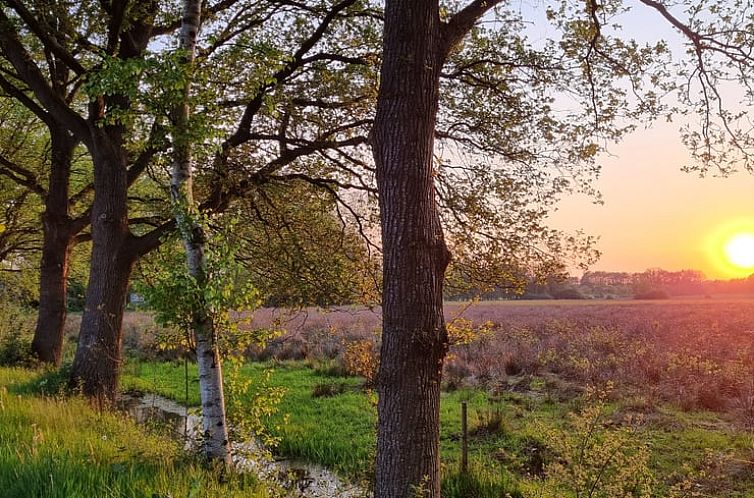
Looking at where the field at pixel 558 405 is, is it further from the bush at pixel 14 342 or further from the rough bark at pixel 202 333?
the bush at pixel 14 342

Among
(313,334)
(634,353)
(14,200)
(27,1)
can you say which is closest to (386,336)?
(27,1)

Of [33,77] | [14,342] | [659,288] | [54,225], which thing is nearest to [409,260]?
[33,77]

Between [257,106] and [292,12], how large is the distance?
1.94 metres

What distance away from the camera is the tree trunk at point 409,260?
4.88 meters

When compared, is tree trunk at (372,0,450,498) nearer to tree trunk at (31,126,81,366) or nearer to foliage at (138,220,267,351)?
foliage at (138,220,267,351)

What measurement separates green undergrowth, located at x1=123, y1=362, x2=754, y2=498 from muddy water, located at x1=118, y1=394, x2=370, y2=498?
14.4 inches

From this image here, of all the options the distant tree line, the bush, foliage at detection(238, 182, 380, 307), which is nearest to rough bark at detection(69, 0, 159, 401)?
foliage at detection(238, 182, 380, 307)

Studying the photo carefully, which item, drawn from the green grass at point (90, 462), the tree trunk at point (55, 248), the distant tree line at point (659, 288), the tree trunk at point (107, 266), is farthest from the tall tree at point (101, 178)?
the distant tree line at point (659, 288)

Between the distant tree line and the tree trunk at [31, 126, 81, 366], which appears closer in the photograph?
the tree trunk at [31, 126, 81, 366]

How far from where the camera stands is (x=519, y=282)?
28.2 feet

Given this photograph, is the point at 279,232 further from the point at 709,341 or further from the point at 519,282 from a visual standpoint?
the point at 709,341

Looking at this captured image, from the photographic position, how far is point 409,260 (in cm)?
499

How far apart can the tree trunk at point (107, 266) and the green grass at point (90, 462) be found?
6.43 feet

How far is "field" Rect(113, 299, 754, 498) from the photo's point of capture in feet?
18.7
